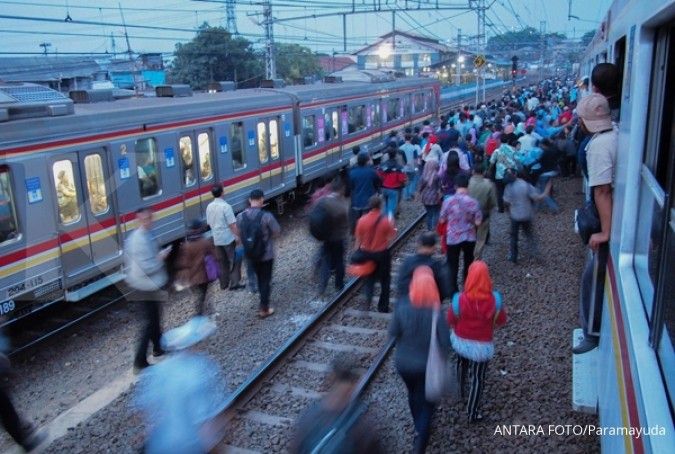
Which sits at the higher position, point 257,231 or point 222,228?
point 257,231

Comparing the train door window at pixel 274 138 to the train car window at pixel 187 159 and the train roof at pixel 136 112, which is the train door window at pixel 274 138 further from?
the train car window at pixel 187 159

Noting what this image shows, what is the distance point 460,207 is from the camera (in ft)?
23.4

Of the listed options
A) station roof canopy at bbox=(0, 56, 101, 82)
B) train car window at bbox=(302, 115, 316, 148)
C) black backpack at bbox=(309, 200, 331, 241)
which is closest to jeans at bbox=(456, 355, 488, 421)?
black backpack at bbox=(309, 200, 331, 241)

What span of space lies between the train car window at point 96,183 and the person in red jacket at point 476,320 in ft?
17.2

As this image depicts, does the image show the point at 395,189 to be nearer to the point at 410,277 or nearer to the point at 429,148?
the point at 429,148

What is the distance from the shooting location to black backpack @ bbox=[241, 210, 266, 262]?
756 cm

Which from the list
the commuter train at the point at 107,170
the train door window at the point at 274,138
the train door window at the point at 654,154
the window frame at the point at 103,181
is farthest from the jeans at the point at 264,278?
the train door window at the point at 274,138

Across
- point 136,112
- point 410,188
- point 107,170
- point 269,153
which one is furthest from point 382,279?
point 410,188

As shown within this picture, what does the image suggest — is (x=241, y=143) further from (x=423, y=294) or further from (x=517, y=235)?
(x=423, y=294)

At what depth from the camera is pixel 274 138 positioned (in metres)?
13.4

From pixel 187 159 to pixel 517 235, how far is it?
5.44 m

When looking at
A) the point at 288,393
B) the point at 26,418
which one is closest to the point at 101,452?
the point at 26,418

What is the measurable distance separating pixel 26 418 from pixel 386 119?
56.7 feet

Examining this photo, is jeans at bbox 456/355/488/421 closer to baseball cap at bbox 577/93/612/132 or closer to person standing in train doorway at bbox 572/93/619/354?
person standing in train doorway at bbox 572/93/619/354
